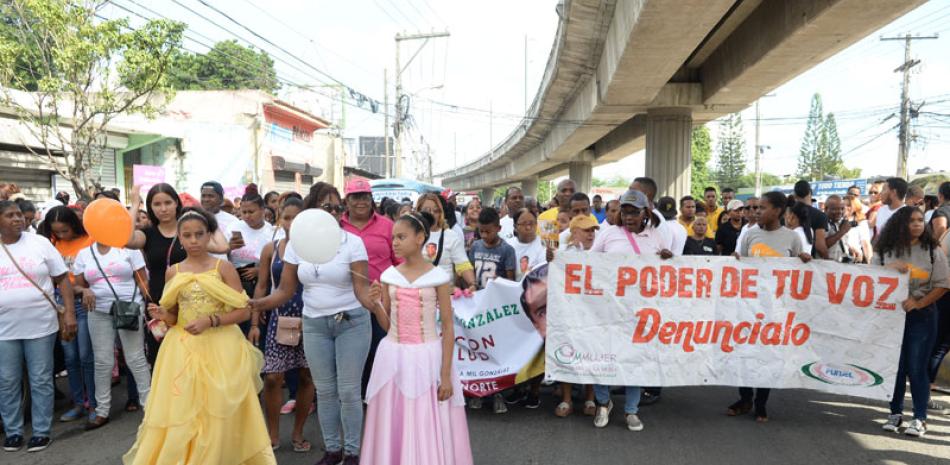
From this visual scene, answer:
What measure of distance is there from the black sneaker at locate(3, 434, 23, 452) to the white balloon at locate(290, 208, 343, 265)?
10.2 feet

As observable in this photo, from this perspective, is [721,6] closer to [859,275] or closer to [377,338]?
[859,275]

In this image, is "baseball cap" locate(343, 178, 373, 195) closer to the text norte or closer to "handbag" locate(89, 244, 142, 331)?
the text norte

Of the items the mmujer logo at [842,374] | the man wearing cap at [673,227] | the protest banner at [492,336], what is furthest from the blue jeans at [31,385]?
the mmujer logo at [842,374]

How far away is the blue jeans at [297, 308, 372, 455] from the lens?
14.0 ft

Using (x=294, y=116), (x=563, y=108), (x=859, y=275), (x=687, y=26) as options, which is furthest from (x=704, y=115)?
(x=294, y=116)

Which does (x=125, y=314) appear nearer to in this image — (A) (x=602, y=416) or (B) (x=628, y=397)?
(A) (x=602, y=416)

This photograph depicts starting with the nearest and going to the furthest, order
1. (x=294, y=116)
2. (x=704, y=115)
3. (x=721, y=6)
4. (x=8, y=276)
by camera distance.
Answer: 1. (x=8, y=276)
2. (x=721, y=6)
3. (x=704, y=115)
4. (x=294, y=116)

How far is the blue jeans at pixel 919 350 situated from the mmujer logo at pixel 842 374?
0.62 ft

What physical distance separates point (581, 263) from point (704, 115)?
545 inches

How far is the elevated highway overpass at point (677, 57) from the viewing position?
923 centimetres

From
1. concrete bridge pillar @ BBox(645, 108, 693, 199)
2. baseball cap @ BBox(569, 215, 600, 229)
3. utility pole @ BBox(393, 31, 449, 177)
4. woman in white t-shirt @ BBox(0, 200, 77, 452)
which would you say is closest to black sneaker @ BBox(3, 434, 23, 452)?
woman in white t-shirt @ BBox(0, 200, 77, 452)

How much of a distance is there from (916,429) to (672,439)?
6.52 feet

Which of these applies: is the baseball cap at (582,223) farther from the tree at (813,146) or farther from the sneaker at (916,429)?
the tree at (813,146)

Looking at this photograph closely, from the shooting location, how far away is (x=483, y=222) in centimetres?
593
